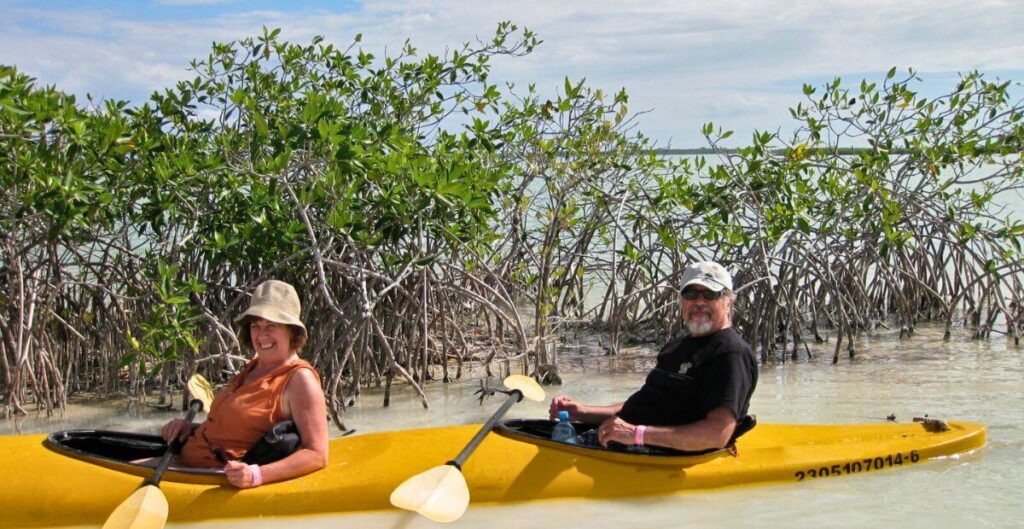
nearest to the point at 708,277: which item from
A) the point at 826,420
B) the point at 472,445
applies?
the point at 472,445

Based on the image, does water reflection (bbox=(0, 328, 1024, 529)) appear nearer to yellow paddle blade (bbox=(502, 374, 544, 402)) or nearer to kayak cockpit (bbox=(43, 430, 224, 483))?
kayak cockpit (bbox=(43, 430, 224, 483))

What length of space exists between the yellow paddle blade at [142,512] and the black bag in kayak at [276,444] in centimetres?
27

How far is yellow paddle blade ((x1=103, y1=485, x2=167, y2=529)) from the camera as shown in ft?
10.2

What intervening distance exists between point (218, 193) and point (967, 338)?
15.2 feet

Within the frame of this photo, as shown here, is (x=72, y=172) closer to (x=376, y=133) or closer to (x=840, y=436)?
(x=376, y=133)

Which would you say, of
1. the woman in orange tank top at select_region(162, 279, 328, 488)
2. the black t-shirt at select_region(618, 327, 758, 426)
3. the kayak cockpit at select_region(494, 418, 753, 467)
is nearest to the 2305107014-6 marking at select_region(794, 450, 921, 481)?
the kayak cockpit at select_region(494, 418, 753, 467)

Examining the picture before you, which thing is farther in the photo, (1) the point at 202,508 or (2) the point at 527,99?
(2) the point at 527,99

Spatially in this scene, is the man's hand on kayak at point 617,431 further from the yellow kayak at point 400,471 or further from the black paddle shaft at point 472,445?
the black paddle shaft at point 472,445

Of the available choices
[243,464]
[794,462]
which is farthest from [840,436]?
[243,464]

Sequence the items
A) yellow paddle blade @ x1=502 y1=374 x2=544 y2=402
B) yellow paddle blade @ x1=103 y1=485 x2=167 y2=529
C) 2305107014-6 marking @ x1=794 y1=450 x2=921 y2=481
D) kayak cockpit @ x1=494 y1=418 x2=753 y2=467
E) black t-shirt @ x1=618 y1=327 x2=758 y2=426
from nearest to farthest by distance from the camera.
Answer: yellow paddle blade @ x1=103 y1=485 x2=167 y2=529
black t-shirt @ x1=618 y1=327 x2=758 y2=426
kayak cockpit @ x1=494 y1=418 x2=753 y2=467
2305107014-6 marking @ x1=794 y1=450 x2=921 y2=481
yellow paddle blade @ x1=502 y1=374 x2=544 y2=402

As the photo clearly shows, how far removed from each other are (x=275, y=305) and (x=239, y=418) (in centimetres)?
33

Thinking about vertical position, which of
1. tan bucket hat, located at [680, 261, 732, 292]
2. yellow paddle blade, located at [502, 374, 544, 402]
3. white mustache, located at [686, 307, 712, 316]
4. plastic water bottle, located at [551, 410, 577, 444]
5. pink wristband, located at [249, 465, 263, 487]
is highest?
tan bucket hat, located at [680, 261, 732, 292]

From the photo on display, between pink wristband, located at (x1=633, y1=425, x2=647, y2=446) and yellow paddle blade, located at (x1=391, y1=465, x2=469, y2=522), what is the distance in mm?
513

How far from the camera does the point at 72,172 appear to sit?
4211 mm
